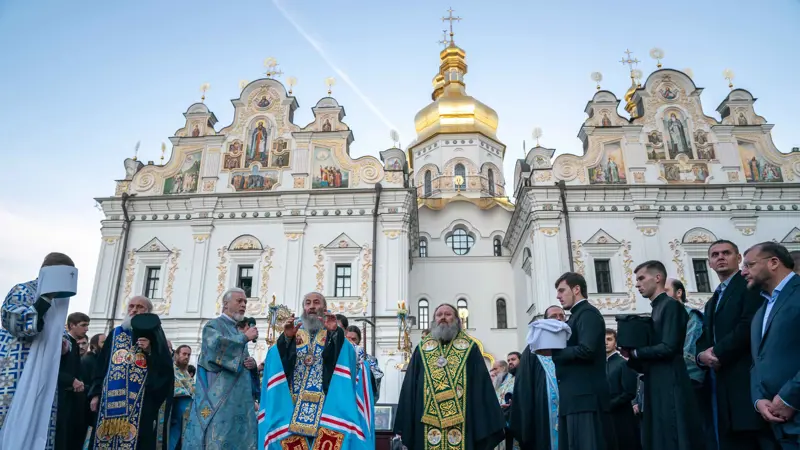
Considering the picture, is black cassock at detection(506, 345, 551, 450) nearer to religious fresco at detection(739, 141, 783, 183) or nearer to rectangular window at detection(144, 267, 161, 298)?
rectangular window at detection(144, 267, 161, 298)

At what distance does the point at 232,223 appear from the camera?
20.7 m

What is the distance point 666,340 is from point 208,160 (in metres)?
19.5

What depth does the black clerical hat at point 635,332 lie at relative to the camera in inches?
204

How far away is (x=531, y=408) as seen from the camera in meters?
6.52

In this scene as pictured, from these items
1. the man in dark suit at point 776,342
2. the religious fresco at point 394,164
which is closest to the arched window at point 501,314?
the religious fresco at point 394,164

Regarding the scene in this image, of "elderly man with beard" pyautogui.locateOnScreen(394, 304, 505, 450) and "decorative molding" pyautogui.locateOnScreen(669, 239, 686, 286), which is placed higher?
"decorative molding" pyautogui.locateOnScreen(669, 239, 686, 286)

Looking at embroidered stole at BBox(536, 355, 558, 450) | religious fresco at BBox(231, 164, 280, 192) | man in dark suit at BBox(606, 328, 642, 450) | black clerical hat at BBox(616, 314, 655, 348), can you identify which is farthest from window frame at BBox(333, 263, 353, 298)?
black clerical hat at BBox(616, 314, 655, 348)

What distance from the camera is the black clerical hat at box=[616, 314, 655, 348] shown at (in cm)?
518

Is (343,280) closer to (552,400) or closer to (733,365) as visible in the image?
(552,400)

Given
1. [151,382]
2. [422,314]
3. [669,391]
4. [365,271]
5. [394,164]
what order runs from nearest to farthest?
1. [669,391]
2. [151,382]
3. [365,271]
4. [394,164]
5. [422,314]

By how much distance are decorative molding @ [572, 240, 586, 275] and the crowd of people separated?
13305 millimetres

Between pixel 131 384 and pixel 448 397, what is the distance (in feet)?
10.7

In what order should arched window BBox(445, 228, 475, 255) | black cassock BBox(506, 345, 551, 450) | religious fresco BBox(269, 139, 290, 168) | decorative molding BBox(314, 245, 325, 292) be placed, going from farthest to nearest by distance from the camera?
arched window BBox(445, 228, 475, 255)
religious fresco BBox(269, 139, 290, 168)
decorative molding BBox(314, 245, 325, 292)
black cassock BBox(506, 345, 551, 450)

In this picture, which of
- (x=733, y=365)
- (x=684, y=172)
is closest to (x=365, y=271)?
(x=684, y=172)
